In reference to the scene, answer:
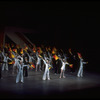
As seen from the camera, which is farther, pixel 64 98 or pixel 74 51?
pixel 74 51

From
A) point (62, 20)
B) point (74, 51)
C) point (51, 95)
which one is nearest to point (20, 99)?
point (51, 95)

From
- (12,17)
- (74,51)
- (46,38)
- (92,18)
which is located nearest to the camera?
(92,18)

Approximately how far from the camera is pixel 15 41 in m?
27.1

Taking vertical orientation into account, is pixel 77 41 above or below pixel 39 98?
above

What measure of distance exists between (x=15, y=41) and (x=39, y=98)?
67.1ft

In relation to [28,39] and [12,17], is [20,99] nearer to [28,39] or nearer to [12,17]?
[12,17]

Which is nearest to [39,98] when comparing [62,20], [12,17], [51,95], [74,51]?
[51,95]

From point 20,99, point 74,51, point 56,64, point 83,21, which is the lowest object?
point 20,99

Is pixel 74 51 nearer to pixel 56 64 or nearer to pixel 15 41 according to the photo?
pixel 56 64

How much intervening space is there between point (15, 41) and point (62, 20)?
→ 14.9 meters

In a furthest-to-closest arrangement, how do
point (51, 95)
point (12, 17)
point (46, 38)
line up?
point (46, 38), point (12, 17), point (51, 95)

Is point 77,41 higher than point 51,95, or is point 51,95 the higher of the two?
point 77,41

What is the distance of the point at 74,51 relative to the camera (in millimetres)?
20609

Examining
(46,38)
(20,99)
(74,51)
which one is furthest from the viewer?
(46,38)
